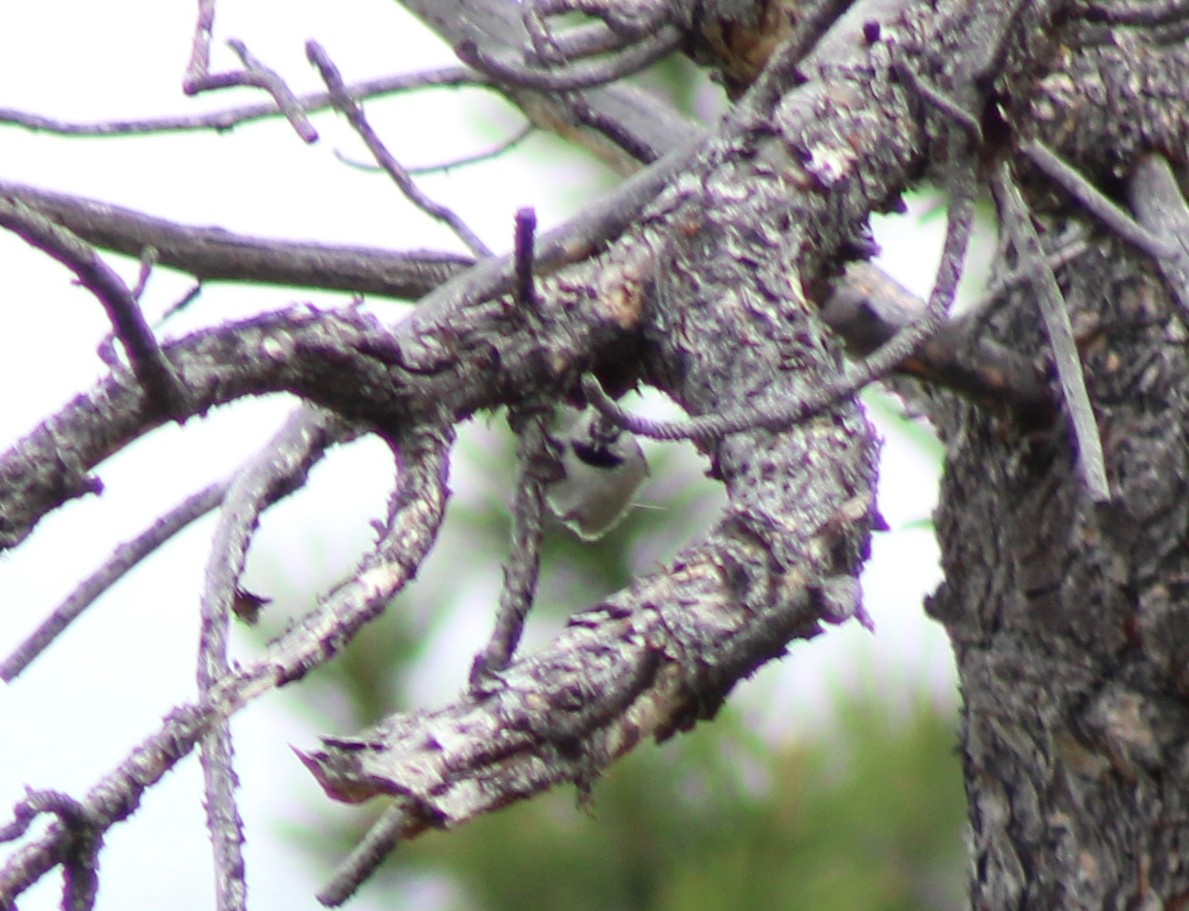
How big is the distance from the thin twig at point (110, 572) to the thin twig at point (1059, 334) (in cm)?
39

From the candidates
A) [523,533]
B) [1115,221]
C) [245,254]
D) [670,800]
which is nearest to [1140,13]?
[1115,221]

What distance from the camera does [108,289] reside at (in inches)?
16.9

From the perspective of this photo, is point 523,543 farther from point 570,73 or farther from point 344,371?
point 570,73

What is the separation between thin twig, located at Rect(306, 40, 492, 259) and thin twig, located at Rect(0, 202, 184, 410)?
0.33 m

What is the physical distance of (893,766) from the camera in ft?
6.07

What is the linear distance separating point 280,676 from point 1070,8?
1.60ft

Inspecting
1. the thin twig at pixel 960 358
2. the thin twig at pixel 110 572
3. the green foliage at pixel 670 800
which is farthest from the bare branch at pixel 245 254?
the green foliage at pixel 670 800

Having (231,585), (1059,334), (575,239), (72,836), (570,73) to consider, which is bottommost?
(72,836)

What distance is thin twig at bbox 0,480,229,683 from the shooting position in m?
0.59

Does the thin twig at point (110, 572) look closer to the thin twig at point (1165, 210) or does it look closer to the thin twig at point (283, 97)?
the thin twig at point (283, 97)

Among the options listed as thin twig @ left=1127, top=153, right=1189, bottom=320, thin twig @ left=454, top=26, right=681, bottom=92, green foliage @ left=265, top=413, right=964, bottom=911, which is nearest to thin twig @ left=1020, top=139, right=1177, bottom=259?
thin twig @ left=1127, top=153, right=1189, bottom=320

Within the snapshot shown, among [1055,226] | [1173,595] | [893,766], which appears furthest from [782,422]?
[893,766]

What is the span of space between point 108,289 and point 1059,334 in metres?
0.42

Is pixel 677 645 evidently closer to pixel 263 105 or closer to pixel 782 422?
pixel 782 422
